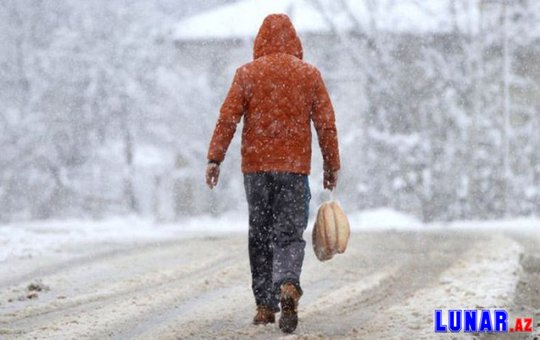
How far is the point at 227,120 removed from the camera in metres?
6.84

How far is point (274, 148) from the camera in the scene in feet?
22.3

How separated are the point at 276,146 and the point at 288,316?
1.06 metres

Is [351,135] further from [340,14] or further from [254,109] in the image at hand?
[254,109]

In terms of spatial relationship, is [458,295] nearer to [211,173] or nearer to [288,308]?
[288,308]

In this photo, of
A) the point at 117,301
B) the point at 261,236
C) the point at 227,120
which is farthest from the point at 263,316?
the point at 117,301

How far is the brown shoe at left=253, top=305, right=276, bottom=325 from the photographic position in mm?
6914

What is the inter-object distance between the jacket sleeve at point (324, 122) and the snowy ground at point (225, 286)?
3.64 ft

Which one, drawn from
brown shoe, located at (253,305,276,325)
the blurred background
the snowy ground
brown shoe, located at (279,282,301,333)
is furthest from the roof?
brown shoe, located at (279,282,301,333)

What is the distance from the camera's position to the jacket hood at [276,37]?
698 cm

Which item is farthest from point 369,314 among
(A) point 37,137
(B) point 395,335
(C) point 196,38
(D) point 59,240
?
(C) point 196,38

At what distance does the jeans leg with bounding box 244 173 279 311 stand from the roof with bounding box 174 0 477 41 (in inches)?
861

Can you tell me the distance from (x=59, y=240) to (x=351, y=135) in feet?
45.0

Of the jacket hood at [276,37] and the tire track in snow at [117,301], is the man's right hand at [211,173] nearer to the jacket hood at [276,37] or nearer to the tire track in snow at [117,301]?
the jacket hood at [276,37]

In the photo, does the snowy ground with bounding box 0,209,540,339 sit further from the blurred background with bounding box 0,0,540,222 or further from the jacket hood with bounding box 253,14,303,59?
the blurred background with bounding box 0,0,540,222
